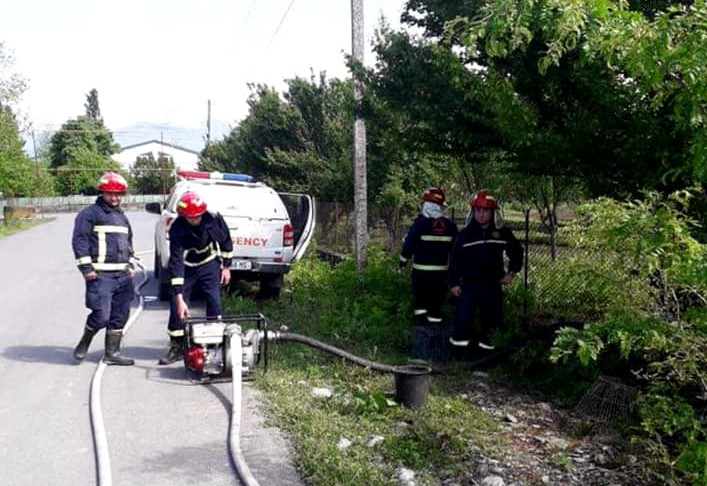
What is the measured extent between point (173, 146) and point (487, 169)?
116069 millimetres

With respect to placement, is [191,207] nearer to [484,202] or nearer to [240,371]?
[240,371]

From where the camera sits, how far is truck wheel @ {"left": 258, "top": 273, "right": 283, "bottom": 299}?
10.8m

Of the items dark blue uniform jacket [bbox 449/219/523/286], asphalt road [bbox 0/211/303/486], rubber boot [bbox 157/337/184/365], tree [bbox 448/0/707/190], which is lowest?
asphalt road [bbox 0/211/303/486]

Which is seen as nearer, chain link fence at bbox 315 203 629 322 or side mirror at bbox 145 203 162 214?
chain link fence at bbox 315 203 629 322

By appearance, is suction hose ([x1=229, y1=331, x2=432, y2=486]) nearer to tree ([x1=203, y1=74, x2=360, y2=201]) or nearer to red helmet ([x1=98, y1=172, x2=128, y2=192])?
red helmet ([x1=98, y1=172, x2=128, y2=192])

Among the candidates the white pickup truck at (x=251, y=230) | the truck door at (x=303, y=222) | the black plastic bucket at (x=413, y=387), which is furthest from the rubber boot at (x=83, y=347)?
the truck door at (x=303, y=222)

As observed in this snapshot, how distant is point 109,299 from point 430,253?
353cm

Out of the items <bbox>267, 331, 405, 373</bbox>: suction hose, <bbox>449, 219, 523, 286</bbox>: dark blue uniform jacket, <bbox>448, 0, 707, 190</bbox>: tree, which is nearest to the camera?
<bbox>448, 0, 707, 190</bbox>: tree

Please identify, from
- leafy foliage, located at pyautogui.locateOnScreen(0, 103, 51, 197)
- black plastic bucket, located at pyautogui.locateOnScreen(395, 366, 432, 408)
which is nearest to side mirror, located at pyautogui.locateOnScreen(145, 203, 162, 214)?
black plastic bucket, located at pyautogui.locateOnScreen(395, 366, 432, 408)

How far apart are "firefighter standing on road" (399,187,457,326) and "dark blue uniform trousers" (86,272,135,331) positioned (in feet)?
10.2

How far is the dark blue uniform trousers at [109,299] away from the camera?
23.3ft

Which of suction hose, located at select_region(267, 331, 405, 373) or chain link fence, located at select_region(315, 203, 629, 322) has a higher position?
chain link fence, located at select_region(315, 203, 629, 322)

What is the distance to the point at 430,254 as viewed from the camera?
320 inches

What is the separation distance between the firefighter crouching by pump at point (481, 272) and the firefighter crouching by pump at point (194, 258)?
8.02 feet
